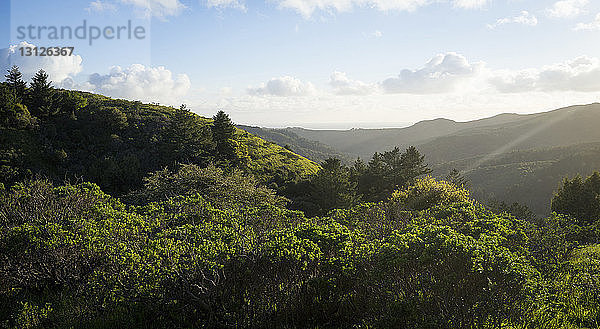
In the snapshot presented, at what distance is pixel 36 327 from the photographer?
8.65m

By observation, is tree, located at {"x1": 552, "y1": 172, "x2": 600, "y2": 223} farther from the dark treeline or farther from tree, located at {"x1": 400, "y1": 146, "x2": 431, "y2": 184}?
the dark treeline

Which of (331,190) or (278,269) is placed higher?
(278,269)

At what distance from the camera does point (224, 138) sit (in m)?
39.2

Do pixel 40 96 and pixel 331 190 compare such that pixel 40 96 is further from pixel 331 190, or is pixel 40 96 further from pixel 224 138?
pixel 331 190

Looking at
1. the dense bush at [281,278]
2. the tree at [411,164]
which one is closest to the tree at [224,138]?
the tree at [411,164]

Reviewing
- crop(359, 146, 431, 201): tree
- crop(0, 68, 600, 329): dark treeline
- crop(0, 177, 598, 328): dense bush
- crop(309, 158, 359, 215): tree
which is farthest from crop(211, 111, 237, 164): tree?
crop(0, 177, 598, 328): dense bush

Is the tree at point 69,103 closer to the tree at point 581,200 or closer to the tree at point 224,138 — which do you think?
the tree at point 224,138

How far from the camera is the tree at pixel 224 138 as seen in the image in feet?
127

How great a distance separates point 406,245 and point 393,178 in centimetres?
3178

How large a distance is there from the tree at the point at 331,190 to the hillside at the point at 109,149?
830 centimetres

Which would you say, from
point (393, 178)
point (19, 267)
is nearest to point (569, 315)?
point (19, 267)

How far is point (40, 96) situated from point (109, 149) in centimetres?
1155

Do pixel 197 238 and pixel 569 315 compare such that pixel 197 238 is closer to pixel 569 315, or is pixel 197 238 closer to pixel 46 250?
pixel 46 250

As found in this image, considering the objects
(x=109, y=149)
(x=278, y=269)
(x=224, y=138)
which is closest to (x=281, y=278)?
(x=278, y=269)
